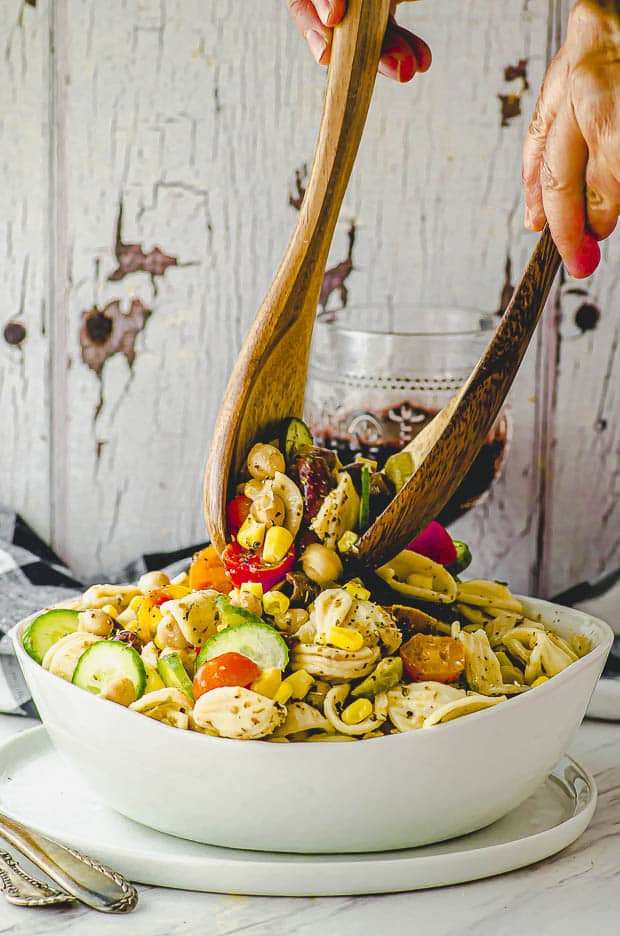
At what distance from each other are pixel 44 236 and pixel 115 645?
1.01 meters

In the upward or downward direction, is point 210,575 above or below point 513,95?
below

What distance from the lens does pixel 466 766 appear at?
86 cm

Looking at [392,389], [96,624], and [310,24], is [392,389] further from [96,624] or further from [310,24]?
[96,624]

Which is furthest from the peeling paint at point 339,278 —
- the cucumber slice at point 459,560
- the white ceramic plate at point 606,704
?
the white ceramic plate at point 606,704

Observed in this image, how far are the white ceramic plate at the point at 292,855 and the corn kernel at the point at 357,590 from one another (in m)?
0.20

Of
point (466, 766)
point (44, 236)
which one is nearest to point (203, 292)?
point (44, 236)

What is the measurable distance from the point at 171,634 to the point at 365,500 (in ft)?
0.71

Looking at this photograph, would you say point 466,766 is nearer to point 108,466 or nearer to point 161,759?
point 161,759

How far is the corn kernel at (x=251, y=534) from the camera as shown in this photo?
38.9 inches

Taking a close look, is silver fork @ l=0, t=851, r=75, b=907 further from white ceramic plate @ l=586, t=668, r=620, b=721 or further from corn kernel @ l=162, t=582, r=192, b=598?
white ceramic plate @ l=586, t=668, r=620, b=721

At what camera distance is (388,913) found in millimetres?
834

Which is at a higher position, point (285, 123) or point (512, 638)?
point (285, 123)

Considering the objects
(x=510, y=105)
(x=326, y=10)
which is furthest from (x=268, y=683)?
(x=510, y=105)

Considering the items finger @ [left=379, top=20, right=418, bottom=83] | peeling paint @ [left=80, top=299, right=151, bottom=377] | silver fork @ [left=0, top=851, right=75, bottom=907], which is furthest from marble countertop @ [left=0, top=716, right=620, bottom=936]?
peeling paint @ [left=80, top=299, right=151, bottom=377]
